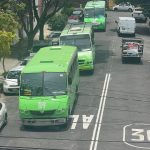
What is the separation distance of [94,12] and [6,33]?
2979cm

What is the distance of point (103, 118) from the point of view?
1063 inches

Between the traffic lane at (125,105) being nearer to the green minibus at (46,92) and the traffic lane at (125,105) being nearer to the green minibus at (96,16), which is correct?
the green minibus at (46,92)

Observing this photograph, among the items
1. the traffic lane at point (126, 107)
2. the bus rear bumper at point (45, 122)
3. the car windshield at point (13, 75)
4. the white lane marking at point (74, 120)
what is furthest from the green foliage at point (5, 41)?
the bus rear bumper at point (45, 122)

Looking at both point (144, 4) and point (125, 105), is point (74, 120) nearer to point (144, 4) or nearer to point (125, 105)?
point (125, 105)

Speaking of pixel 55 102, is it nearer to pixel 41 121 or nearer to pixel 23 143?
pixel 41 121

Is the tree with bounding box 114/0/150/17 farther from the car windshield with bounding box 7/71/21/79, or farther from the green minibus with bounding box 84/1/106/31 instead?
the car windshield with bounding box 7/71/21/79

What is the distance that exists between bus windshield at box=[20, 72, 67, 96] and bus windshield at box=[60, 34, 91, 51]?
12.0m

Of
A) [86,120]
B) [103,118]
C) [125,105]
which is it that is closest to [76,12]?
[125,105]

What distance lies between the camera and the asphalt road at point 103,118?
23094 millimetres

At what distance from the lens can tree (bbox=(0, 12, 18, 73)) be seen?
32344 mm

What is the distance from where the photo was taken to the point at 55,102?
2483 cm

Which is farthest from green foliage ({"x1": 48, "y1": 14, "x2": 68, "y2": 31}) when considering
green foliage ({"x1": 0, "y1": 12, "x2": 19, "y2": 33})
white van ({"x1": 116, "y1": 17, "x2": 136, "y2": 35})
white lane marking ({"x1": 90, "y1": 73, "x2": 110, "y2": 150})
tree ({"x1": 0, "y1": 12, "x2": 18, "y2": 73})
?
green foliage ({"x1": 0, "y1": 12, "x2": 19, "y2": 33})

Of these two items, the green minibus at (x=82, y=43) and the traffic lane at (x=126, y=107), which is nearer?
the traffic lane at (x=126, y=107)

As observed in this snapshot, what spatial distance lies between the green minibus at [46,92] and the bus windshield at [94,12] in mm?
34079
